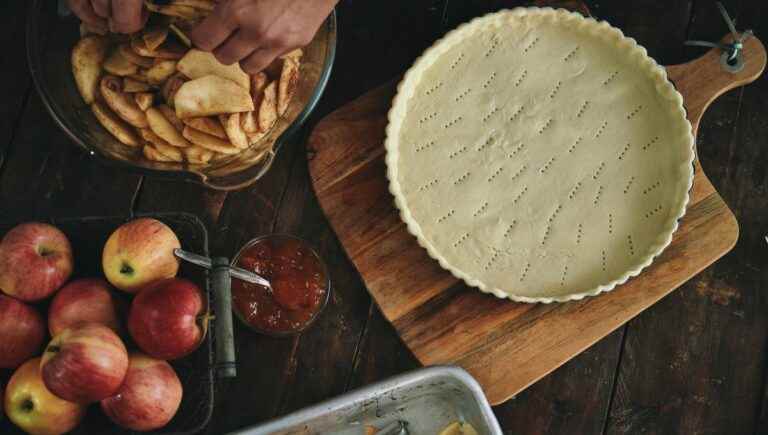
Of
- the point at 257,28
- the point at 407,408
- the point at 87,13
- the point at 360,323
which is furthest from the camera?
the point at 360,323

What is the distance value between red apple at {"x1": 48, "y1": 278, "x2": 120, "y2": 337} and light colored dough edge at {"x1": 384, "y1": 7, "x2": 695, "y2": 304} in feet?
1.96

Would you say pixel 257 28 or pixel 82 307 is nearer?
pixel 257 28

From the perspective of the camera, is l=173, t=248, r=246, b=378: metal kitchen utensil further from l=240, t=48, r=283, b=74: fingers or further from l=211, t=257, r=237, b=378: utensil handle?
l=240, t=48, r=283, b=74: fingers

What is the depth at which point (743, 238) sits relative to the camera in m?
1.74

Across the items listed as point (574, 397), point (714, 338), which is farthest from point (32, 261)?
point (714, 338)

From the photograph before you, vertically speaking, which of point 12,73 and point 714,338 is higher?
point 12,73

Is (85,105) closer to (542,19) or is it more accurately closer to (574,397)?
(542,19)

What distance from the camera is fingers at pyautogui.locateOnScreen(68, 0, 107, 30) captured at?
126 centimetres

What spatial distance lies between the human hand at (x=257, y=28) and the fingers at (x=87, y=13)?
0.20 metres

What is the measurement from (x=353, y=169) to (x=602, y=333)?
2.08 feet

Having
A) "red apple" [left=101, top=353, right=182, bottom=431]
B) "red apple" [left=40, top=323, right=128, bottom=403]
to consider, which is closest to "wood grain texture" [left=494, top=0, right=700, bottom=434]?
"red apple" [left=101, top=353, right=182, bottom=431]

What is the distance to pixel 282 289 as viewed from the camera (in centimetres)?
158

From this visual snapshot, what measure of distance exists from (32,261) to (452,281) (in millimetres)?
821

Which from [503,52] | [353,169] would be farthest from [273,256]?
[503,52]
